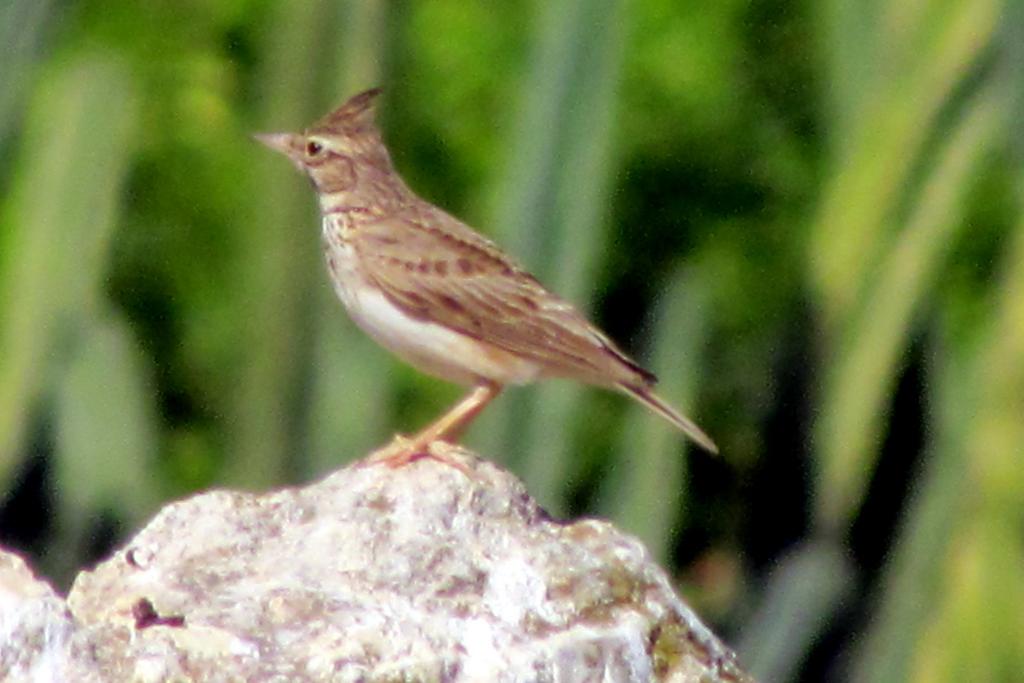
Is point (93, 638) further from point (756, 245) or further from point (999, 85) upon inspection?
point (756, 245)

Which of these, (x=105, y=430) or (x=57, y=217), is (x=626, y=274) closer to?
(x=105, y=430)

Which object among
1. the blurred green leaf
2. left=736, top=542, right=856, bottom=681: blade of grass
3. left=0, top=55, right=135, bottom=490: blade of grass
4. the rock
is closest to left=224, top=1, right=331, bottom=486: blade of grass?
left=0, top=55, right=135, bottom=490: blade of grass

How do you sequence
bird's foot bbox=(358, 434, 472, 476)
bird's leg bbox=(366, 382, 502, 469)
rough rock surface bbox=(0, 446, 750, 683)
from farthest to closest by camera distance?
1. bird's leg bbox=(366, 382, 502, 469)
2. bird's foot bbox=(358, 434, 472, 476)
3. rough rock surface bbox=(0, 446, 750, 683)

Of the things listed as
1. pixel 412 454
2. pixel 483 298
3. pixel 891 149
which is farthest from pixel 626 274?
pixel 412 454

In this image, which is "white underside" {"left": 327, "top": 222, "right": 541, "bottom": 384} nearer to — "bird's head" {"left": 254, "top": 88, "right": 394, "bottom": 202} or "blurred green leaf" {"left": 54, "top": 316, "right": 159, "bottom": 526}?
"bird's head" {"left": 254, "top": 88, "right": 394, "bottom": 202}

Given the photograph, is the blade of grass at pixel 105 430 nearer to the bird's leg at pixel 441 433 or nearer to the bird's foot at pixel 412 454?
the bird's leg at pixel 441 433

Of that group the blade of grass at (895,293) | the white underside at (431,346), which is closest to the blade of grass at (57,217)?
the white underside at (431,346)

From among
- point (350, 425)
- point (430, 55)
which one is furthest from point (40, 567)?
point (430, 55)
